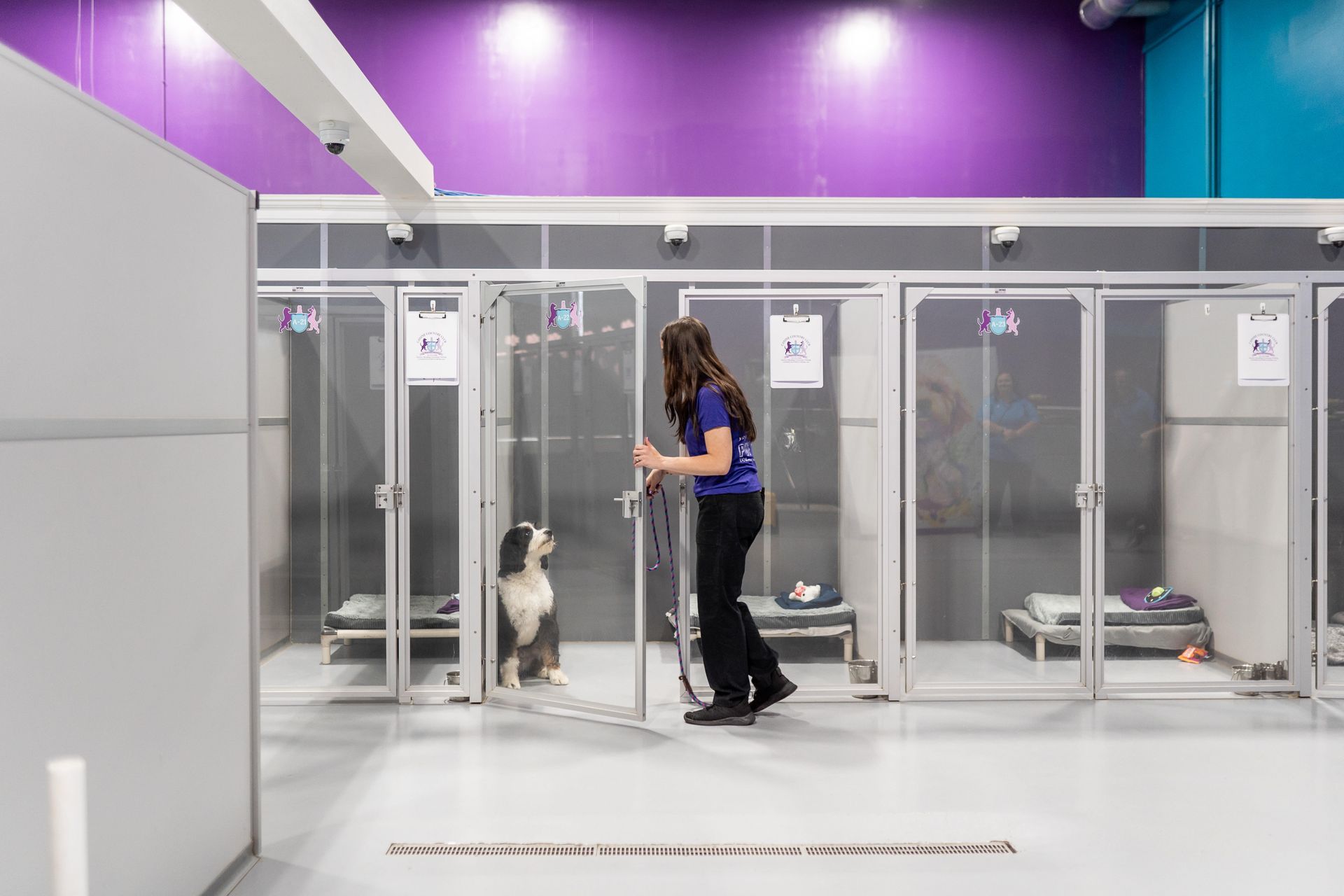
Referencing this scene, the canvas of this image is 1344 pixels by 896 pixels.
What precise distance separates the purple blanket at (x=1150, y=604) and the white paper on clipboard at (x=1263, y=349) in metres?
1.05

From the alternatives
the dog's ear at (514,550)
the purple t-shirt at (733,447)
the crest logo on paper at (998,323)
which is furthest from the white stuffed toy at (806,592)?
the crest logo on paper at (998,323)

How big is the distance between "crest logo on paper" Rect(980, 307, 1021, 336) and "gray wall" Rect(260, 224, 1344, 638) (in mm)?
724

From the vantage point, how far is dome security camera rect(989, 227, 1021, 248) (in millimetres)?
4414

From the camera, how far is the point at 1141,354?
12.6ft

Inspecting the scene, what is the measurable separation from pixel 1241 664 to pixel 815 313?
260 cm

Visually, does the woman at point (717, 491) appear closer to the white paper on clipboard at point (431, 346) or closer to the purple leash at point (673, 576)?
the purple leash at point (673, 576)

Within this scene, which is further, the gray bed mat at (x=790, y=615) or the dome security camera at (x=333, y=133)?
the gray bed mat at (x=790, y=615)

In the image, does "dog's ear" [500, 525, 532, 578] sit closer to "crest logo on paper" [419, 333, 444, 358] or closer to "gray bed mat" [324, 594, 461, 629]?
"gray bed mat" [324, 594, 461, 629]

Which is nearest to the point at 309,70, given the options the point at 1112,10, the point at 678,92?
the point at 678,92

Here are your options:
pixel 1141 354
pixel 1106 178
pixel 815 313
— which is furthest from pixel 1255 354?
pixel 1106 178

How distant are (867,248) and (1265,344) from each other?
1899 mm

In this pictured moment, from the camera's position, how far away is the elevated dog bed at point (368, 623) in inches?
148

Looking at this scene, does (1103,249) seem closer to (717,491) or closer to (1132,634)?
(1132,634)

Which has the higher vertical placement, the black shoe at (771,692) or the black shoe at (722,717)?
the black shoe at (771,692)
